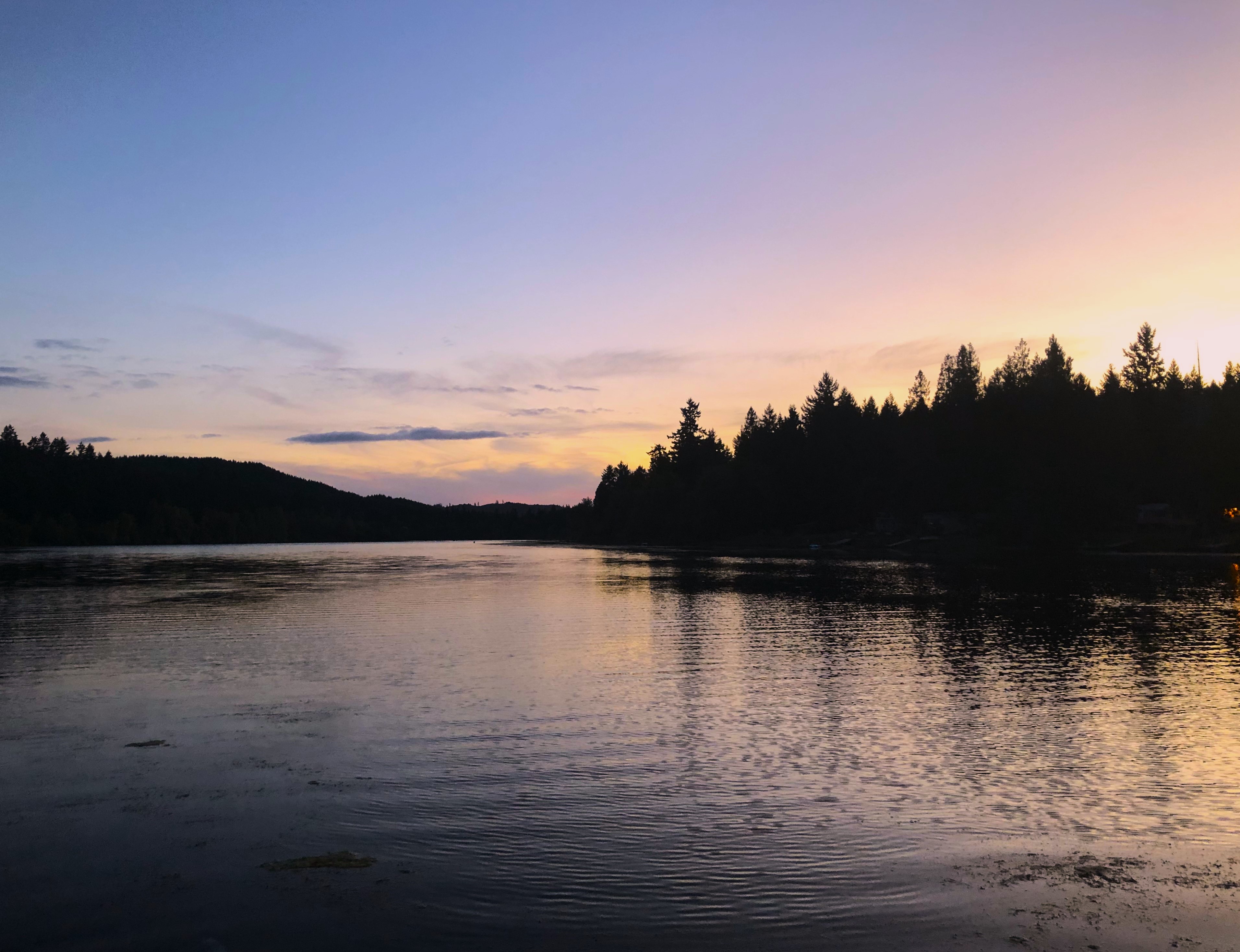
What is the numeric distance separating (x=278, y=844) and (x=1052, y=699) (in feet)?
54.3

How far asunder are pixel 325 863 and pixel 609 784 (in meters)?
4.47

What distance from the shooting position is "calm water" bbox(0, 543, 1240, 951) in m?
8.10

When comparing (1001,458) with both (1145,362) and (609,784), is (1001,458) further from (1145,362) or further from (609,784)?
(609,784)

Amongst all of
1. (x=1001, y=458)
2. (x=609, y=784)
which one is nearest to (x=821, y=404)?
(x=1001, y=458)

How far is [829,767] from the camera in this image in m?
13.7

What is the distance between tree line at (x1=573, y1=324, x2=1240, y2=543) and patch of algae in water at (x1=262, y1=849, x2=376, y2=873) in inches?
4256

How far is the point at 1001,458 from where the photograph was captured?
120375 mm

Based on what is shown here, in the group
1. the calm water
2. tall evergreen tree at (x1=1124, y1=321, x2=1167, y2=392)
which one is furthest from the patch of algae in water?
tall evergreen tree at (x1=1124, y1=321, x2=1167, y2=392)

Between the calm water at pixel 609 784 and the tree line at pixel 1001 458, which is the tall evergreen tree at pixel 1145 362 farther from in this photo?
the calm water at pixel 609 784

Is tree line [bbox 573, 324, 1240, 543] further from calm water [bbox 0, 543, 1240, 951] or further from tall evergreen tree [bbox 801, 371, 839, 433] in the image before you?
calm water [bbox 0, 543, 1240, 951]

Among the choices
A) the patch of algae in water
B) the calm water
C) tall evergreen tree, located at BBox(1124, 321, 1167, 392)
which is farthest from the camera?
tall evergreen tree, located at BBox(1124, 321, 1167, 392)

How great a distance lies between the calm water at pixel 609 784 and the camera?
26.6 feet

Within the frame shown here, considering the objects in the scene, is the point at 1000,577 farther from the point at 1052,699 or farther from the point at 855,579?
the point at 1052,699

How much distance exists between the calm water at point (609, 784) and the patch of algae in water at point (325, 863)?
130 mm
